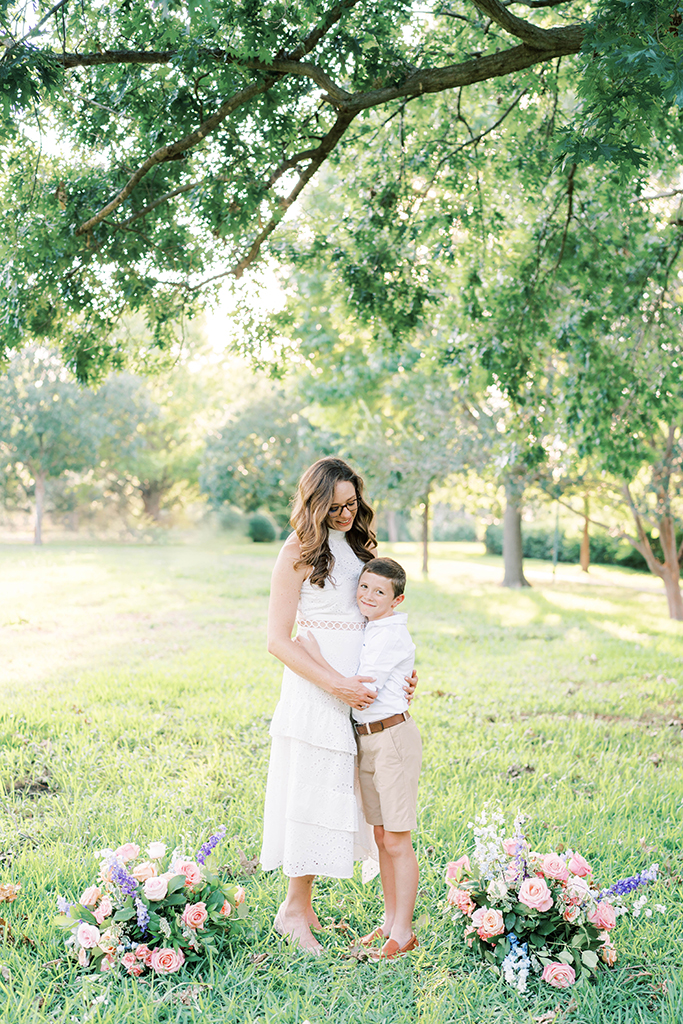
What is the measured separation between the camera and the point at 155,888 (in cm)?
276

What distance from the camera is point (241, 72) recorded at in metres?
3.35

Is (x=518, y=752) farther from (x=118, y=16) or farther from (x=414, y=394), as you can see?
(x=414, y=394)

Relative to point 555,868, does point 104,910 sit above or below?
below

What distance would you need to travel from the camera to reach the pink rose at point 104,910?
2.75 metres

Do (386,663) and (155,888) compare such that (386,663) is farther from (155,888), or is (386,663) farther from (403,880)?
(155,888)

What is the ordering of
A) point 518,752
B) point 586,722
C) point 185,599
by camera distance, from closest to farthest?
point 518,752
point 586,722
point 185,599

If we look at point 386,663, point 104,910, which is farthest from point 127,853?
point 386,663

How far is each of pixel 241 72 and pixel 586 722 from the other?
536cm

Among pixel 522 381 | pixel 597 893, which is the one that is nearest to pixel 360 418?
pixel 522 381

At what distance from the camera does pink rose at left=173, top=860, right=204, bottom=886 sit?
289cm

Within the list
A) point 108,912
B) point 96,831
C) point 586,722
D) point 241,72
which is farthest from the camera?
point 586,722

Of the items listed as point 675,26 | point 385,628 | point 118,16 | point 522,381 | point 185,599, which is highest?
point 118,16

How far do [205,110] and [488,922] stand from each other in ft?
13.6

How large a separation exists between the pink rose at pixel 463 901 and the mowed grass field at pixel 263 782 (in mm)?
179
